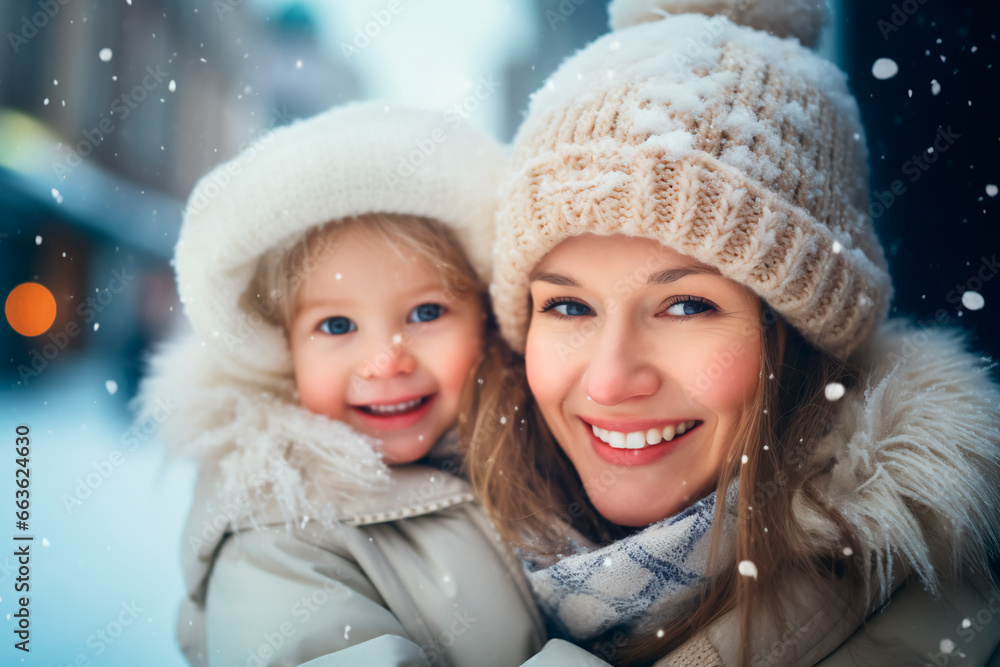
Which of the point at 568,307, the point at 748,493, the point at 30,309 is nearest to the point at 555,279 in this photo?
the point at 568,307

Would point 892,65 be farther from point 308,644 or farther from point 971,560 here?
point 308,644

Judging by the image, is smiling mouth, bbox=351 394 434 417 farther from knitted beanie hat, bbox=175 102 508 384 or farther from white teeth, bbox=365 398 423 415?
knitted beanie hat, bbox=175 102 508 384

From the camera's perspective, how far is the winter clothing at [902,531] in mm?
717

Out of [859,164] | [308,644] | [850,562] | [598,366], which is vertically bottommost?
[308,644]

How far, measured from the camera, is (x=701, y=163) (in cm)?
73

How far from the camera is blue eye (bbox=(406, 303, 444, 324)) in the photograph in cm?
106

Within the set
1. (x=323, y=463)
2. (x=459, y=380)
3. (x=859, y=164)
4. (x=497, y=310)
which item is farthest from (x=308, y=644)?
(x=859, y=164)

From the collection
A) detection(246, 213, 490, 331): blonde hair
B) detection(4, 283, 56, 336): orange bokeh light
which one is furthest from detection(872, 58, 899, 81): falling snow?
detection(4, 283, 56, 336): orange bokeh light

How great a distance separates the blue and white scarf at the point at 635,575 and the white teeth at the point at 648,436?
11cm

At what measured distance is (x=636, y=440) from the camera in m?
0.86

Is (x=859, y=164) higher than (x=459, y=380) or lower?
higher

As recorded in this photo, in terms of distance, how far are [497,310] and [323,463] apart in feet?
1.41

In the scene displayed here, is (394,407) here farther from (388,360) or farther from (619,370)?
(619,370)

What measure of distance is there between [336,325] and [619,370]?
0.58 m
